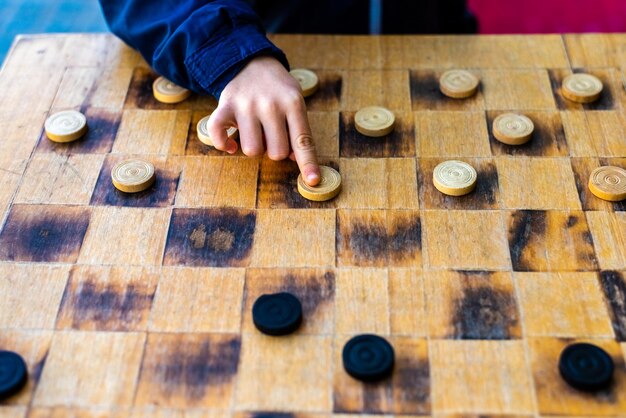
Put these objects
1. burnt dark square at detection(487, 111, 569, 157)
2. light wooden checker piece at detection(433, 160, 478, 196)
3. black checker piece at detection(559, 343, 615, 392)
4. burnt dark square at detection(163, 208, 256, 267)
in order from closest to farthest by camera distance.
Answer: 1. black checker piece at detection(559, 343, 615, 392)
2. burnt dark square at detection(163, 208, 256, 267)
3. light wooden checker piece at detection(433, 160, 478, 196)
4. burnt dark square at detection(487, 111, 569, 157)

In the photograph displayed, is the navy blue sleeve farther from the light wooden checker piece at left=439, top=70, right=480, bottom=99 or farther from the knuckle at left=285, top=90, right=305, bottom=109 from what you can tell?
the light wooden checker piece at left=439, top=70, right=480, bottom=99

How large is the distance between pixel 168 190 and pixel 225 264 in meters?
0.25

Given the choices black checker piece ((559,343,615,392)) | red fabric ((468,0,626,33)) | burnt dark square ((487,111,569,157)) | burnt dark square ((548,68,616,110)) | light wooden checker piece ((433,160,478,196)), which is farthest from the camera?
red fabric ((468,0,626,33))

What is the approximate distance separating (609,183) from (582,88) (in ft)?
1.10

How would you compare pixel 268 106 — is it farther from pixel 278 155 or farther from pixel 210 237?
pixel 210 237

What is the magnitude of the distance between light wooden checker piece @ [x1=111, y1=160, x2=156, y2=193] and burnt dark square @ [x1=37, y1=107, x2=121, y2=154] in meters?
0.10

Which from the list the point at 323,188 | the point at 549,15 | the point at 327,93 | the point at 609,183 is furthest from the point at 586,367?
the point at 549,15

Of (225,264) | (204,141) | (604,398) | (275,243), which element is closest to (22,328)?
(225,264)

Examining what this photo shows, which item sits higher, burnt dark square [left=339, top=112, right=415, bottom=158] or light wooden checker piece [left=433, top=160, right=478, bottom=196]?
light wooden checker piece [left=433, top=160, right=478, bottom=196]

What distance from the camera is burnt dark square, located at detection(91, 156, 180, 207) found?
144 centimetres

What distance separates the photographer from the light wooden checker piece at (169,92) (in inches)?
67.2

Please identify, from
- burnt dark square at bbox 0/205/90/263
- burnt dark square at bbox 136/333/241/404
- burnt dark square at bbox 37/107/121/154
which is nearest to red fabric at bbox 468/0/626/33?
burnt dark square at bbox 37/107/121/154

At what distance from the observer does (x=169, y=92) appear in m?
1.71

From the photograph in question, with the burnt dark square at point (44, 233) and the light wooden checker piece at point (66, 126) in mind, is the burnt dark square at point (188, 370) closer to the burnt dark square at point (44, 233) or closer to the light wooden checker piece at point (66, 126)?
the burnt dark square at point (44, 233)
